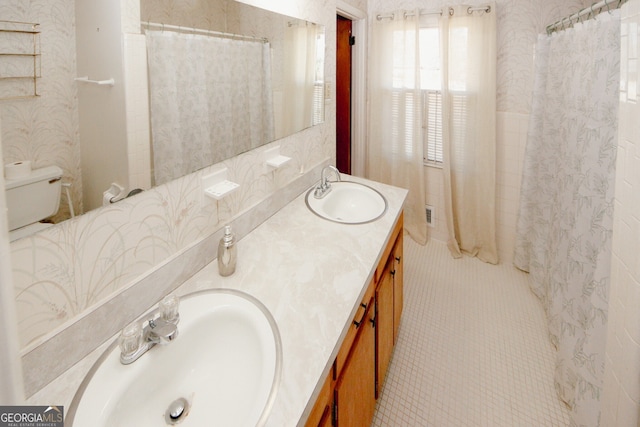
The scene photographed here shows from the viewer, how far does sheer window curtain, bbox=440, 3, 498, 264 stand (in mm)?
2615

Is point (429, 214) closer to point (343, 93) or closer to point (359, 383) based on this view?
point (343, 93)

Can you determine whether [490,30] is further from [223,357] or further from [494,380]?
[223,357]

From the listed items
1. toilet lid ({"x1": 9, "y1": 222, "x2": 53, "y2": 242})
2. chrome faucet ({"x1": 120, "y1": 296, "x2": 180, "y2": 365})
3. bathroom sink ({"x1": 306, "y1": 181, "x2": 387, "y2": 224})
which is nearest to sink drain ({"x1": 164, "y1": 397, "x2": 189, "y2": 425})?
chrome faucet ({"x1": 120, "y1": 296, "x2": 180, "y2": 365})

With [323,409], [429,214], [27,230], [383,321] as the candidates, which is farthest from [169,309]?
[429,214]

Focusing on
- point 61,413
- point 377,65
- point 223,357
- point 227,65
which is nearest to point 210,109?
point 227,65

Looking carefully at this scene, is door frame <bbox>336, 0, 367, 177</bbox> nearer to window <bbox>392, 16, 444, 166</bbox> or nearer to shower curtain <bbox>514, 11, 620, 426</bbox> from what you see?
window <bbox>392, 16, 444, 166</bbox>

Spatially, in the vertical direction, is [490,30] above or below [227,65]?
above

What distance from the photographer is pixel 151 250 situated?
3.41 ft

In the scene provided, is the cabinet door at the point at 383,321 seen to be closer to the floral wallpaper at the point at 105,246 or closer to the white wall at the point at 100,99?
the floral wallpaper at the point at 105,246

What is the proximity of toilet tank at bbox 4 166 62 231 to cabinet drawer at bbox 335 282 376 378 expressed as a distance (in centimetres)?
79

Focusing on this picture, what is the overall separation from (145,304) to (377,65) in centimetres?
274

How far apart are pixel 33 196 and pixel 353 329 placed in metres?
0.90

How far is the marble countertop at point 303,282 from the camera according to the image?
2.63 feet

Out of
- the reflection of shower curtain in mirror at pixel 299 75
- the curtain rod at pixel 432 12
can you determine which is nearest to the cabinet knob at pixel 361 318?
the reflection of shower curtain in mirror at pixel 299 75
